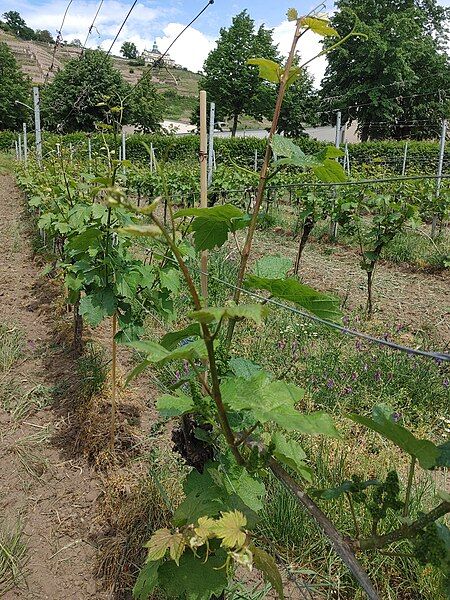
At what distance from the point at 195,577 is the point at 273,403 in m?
0.47

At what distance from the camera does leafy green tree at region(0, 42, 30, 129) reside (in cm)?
3875

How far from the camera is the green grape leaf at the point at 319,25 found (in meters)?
0.99

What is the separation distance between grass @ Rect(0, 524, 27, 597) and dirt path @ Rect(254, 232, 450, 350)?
3162mm

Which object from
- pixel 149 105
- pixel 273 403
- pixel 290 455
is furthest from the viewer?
pixel 149 105

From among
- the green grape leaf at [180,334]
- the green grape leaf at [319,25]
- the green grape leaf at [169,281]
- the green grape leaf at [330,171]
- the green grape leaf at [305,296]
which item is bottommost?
the green grape leaf at [169,281]

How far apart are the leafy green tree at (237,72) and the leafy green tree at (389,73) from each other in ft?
17.2

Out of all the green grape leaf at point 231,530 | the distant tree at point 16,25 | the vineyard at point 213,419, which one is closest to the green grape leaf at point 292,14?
the vineyard at point 213,419

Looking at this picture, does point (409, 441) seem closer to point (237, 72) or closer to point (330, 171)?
point (330, 171)

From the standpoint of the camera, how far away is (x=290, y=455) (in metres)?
1.04

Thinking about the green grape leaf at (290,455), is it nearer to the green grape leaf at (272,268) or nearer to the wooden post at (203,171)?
the green grape leaf at (272,268)

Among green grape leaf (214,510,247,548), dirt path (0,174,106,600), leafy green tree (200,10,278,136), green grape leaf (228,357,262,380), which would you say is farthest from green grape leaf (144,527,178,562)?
leafy green tree (200,10,278,136)

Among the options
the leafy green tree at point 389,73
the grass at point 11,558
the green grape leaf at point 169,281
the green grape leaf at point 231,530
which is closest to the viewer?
the green grape leaf at point 231,530

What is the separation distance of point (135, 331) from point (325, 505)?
117cm

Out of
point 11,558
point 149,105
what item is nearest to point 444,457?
point 11,558
